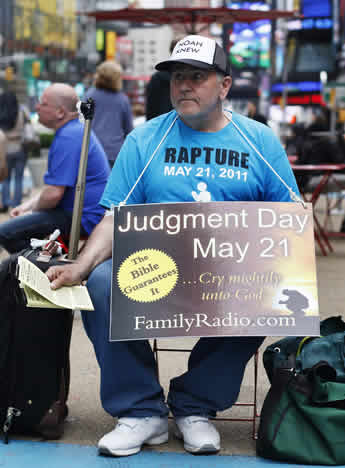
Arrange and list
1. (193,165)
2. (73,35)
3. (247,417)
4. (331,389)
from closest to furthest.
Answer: (331,389)
(193,165)
(247,417)
(73,35)

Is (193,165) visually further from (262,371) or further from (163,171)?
(262,371)

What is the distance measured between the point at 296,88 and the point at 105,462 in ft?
217

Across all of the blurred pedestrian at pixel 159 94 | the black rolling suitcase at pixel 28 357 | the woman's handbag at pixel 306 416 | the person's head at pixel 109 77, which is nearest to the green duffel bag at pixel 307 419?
the woman's handbag at pixel 306 416

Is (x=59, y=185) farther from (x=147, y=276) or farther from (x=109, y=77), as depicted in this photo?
(x=109, y=77)

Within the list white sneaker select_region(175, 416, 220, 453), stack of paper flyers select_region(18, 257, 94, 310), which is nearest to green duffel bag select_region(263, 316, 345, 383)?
white sneaker select_region(175, 416, 220, 453)

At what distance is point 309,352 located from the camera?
369 cm

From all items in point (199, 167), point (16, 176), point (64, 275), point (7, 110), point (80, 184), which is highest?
point (199, 167)

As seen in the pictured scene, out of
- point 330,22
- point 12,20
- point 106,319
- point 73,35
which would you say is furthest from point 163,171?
point 330,22

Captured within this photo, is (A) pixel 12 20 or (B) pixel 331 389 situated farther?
(A) pixel 12 20

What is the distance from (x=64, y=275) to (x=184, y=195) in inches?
25.3

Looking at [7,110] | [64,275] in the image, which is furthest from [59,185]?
[7,110]

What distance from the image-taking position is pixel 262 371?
4934 millimetres

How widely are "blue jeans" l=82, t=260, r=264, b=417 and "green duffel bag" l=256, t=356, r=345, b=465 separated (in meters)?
0.24

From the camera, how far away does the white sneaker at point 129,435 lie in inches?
143
